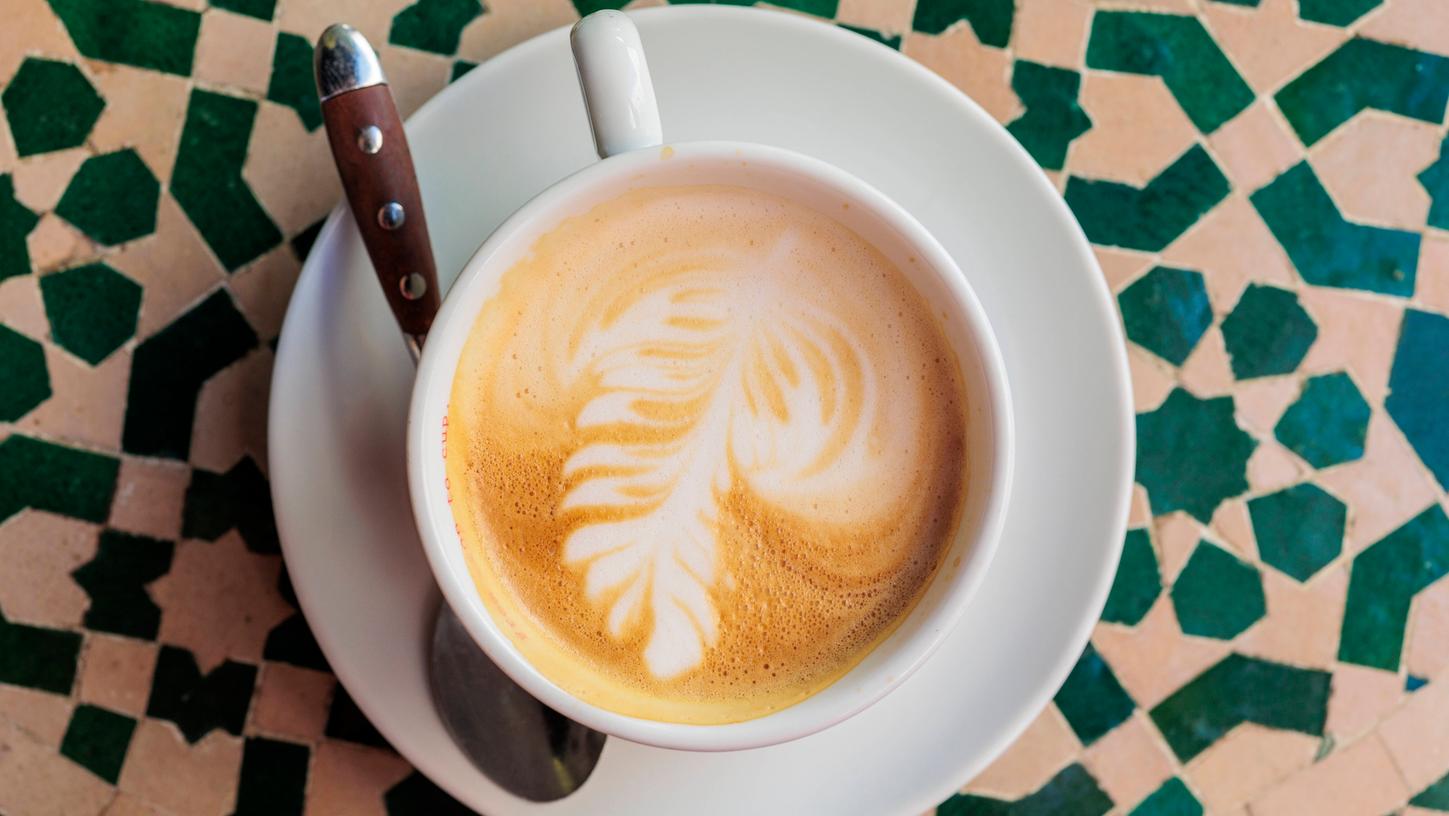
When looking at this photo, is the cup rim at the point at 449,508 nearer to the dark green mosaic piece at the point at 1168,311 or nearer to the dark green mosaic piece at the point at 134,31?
the dark green mosaic piece at the point at 1168,311

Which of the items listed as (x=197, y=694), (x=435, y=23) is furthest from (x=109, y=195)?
(x=197, y=694)

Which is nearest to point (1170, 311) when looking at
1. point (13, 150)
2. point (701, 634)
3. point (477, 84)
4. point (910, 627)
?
point (910, 627)

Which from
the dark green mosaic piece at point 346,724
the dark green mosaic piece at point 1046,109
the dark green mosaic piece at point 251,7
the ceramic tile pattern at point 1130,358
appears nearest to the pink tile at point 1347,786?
the ceramic tile pattern at point 1130,358

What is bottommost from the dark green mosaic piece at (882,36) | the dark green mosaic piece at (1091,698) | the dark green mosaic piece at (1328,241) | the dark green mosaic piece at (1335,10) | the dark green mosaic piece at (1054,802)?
the dark green mosaic piece at (1054,802)

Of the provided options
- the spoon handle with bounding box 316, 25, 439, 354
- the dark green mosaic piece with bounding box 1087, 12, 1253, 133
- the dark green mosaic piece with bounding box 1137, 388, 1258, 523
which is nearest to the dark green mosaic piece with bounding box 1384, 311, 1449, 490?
the dark green mosaic piece with bounding box 1137, 388, 1258, 523

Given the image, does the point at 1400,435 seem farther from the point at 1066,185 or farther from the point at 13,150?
the point at 13,150

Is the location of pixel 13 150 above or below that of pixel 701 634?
above
